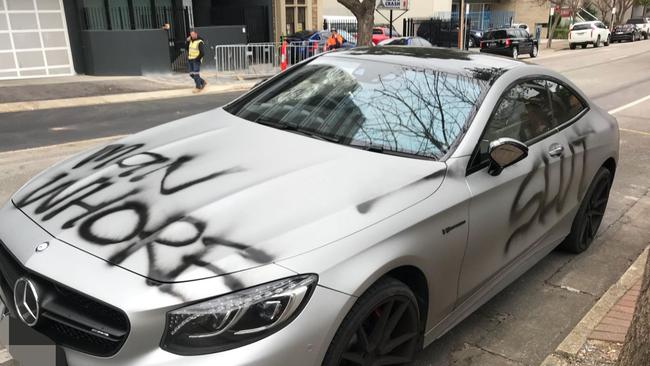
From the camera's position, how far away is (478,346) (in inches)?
130

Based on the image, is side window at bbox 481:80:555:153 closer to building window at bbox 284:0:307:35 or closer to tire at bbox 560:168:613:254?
tire at bbox 560:168:613:254

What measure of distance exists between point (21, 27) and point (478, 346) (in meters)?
19.0

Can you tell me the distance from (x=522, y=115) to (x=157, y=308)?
102 inches

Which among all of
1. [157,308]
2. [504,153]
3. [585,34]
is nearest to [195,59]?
[504,153]

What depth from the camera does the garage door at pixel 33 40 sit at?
17516 mm

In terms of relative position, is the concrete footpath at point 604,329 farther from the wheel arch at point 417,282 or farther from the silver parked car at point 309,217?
the wheel arch at point 417,282

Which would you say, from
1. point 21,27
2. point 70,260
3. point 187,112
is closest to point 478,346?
point 70,260

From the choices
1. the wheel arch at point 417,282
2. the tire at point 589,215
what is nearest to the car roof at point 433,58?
the tire at point 589,215

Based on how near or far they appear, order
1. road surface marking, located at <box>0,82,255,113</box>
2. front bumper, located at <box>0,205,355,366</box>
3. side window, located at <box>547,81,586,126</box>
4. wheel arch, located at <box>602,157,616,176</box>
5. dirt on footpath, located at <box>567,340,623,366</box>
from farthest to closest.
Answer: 1. road surface marking, located at <box>0,82,255,113</box>
2. wheel arch, located at <box>602,157,616,176</box>
3. side window, located at <box>547,81,586,126</box>
4. dirt on footpath, located at <box>567,340,623,366</box>
5. front bumper, located at <box>0,205,355,366</box>

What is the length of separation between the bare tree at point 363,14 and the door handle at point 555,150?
1546 cm

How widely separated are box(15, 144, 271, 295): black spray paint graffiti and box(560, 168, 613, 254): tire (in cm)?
295

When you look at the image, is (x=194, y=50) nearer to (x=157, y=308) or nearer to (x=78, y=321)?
(x=78, y=321)

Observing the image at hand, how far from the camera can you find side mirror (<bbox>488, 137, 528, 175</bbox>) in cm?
286

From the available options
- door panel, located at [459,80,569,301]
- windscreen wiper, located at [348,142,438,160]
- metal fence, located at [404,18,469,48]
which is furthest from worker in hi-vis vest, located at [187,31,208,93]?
metal fence, located at [404,18,469,48]
